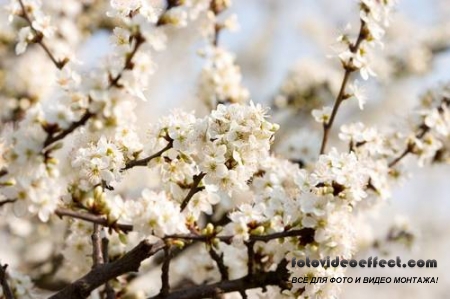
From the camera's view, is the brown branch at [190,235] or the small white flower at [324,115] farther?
the small white flower at [324,115]

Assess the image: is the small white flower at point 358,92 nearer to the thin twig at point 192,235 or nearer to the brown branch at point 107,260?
the thin twig at point 192,235

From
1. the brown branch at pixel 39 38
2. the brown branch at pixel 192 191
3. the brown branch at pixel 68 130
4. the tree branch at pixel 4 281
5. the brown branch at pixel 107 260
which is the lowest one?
the tree branch at pixel 4 281

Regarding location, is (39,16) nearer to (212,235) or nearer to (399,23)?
(212,235)

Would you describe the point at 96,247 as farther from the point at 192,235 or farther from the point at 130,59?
the point at 130,59

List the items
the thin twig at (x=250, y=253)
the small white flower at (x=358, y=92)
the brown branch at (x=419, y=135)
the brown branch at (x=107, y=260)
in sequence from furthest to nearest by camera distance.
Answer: the brown branch at (x=419, y=135), the small white flower at (x=358, y=92), the brown branch at (x=107, y=260), the thin twig at (x=250, y=253)

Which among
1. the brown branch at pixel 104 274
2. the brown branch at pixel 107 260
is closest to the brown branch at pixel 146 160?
the brown branch at pixel 104 274

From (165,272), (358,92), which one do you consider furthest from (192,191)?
(358,92)

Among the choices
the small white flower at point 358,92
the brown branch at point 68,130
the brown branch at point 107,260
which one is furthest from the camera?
the small white flower at point 358,92

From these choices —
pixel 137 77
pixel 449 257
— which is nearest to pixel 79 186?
pixel 137 77
